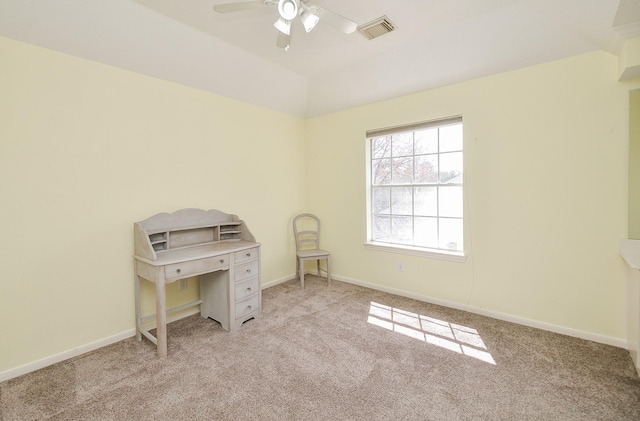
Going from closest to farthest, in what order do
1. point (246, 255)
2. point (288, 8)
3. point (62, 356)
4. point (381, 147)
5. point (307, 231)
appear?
point (288, 8) < point (62, 356) < point (246, 255) < point (381, 147) < point (307, 231)

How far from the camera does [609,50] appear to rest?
207 centimetres

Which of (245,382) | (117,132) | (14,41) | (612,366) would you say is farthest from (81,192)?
(612,366)

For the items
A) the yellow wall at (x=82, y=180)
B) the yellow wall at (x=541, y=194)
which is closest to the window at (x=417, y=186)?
the yellow wall at (x=541, y=194)

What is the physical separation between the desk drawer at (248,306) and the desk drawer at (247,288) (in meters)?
0.05

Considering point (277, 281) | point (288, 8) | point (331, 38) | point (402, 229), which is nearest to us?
point (288, 8)

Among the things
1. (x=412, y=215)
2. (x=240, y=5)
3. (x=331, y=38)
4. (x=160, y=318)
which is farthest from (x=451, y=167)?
(x=160, y=318)

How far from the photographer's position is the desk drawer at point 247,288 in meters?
2.54

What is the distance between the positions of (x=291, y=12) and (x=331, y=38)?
39.6 inches

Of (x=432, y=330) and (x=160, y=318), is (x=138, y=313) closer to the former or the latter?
(x=160, y=318)

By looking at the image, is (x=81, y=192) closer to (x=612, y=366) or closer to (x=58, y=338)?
(x=58, y=338)

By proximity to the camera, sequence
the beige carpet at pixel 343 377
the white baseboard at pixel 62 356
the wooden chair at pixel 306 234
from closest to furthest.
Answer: the beige carpet at pixel 343 377, the white baseboard at pixel 62 356, the wooden chair at pixel 306 234

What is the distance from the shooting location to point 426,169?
3096 mm

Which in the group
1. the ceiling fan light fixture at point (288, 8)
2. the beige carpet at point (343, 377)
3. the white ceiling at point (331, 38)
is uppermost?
the white ceiling at point (331, 38)

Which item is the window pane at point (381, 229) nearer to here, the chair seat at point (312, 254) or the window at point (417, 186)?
the window at point (417, 186)
